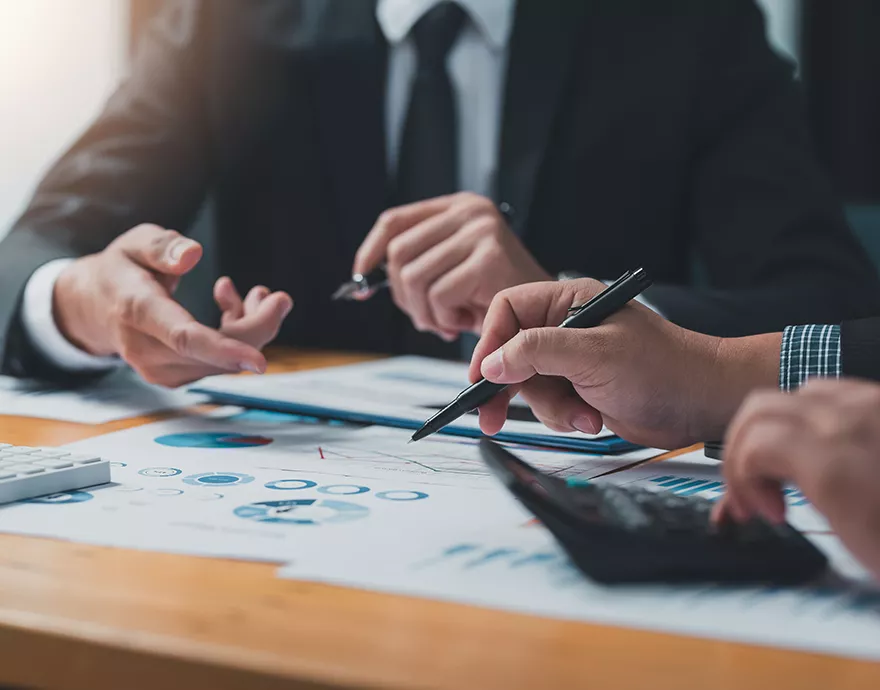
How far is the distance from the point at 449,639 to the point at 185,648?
0.09 m

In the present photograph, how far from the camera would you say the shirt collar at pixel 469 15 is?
1.36m

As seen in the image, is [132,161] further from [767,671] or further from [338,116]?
[767,671]

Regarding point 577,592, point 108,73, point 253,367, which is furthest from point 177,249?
point 108,73

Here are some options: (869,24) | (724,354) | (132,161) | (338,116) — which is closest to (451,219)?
(724,354)

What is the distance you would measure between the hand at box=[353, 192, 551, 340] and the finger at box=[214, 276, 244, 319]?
0.45 feet

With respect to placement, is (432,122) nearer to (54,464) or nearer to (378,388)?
(378,388)

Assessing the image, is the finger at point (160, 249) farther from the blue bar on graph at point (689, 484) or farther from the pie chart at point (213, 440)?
the blue bar on graph at point (689, 484)

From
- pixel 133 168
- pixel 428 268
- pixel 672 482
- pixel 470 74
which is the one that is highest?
pixel 470 74

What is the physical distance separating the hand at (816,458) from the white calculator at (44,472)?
35 cm

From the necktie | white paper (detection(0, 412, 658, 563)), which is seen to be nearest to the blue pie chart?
white paper (detection(0, 412, 658, 563))

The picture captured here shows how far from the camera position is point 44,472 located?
0.54 meters

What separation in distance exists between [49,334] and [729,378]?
661mm

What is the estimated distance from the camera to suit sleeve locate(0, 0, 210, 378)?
3.75ft

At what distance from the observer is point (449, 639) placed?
343mm
